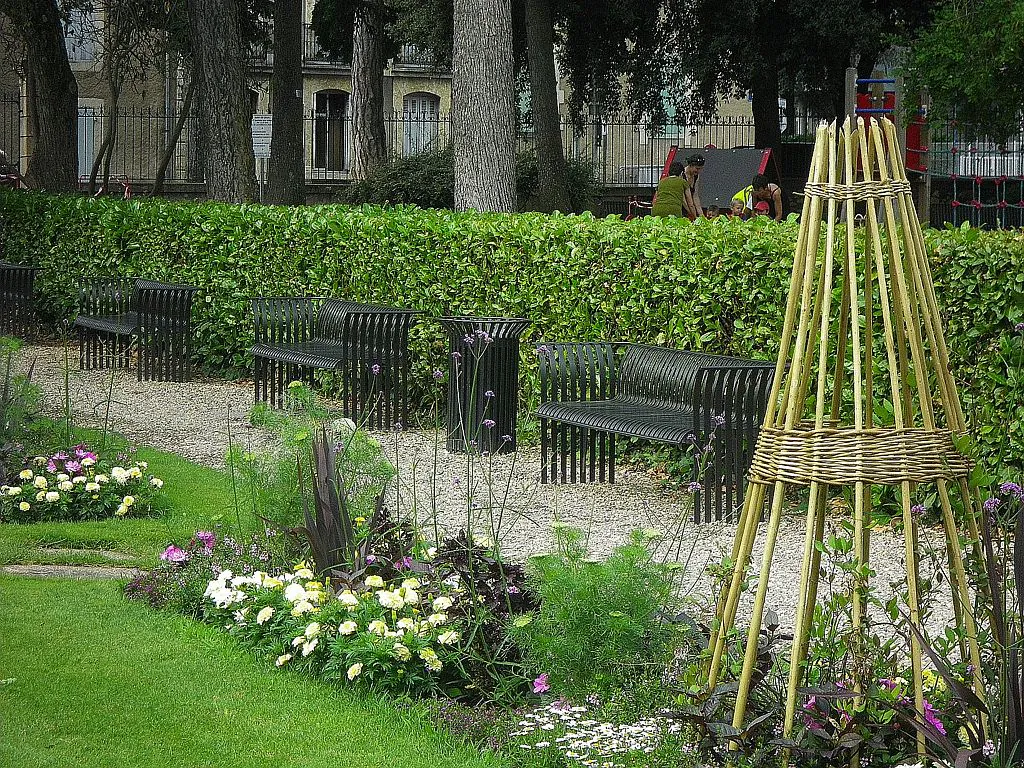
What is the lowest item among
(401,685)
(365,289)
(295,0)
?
(401,685)

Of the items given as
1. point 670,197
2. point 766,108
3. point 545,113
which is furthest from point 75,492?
point 766,108

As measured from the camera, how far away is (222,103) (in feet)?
53.9

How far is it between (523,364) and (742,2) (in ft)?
55.6

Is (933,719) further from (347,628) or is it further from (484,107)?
(484,107)

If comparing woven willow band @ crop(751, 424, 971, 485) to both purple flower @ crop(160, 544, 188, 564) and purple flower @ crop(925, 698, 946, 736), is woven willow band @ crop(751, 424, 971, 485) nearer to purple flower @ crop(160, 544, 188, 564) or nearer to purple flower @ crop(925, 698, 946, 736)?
purple flower @ crop(925, 698, 946, 736)

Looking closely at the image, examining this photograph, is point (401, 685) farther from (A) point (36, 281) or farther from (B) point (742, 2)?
(B) point (742, 2)

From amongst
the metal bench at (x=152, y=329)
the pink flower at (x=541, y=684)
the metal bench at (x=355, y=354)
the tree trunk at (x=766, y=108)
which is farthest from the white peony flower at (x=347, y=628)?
the tree trunk at (x=766, y=108)

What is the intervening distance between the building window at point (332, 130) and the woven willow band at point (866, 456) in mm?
34836

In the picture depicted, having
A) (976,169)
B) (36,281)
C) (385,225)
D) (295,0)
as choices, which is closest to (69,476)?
(385,225)

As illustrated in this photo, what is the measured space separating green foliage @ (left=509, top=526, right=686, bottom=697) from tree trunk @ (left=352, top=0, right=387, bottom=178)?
2448 centimetres

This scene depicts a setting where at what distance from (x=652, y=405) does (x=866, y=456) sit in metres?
4.69

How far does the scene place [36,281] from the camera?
16406mm

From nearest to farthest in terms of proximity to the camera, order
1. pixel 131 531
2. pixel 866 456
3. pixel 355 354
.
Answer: pixel 866 456
pixel 131 531
pixel 355 354

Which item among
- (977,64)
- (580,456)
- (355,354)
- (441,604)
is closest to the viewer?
(441,604)
